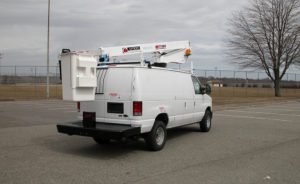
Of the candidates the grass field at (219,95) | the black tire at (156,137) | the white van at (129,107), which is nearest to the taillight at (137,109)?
the white van at (129,107)

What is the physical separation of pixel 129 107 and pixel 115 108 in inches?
15.5

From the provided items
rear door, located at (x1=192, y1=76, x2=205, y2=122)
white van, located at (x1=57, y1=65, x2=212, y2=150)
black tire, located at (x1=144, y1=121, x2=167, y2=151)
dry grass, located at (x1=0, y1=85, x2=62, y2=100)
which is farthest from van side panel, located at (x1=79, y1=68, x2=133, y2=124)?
dry grass, located at (x1=0, y1=85, x2=62, y2=100)

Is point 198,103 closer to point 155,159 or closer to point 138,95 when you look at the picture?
point 138,95

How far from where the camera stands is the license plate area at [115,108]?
307 inches

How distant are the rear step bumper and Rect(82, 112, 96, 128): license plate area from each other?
10 centimetres

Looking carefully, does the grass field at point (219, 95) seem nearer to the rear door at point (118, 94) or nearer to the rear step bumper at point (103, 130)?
the rear door at point (118, 94)

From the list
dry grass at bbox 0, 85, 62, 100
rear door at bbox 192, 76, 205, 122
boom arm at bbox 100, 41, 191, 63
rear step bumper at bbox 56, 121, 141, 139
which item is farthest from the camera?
dry grass at bbox 0, 85, 62, 100

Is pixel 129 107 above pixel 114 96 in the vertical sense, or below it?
below

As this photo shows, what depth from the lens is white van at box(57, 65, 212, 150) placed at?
760cm

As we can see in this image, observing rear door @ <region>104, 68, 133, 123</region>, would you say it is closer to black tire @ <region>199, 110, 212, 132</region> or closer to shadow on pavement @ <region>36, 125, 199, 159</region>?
shadow on pavement @ <region>36, 125, 199, 159</region>

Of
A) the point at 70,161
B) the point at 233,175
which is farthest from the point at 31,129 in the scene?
the point at 233,175

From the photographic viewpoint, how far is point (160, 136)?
841 centimetres

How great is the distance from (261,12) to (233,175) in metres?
34.1

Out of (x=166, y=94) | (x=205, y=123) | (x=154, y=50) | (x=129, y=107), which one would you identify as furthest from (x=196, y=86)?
(x=129, y=107)
